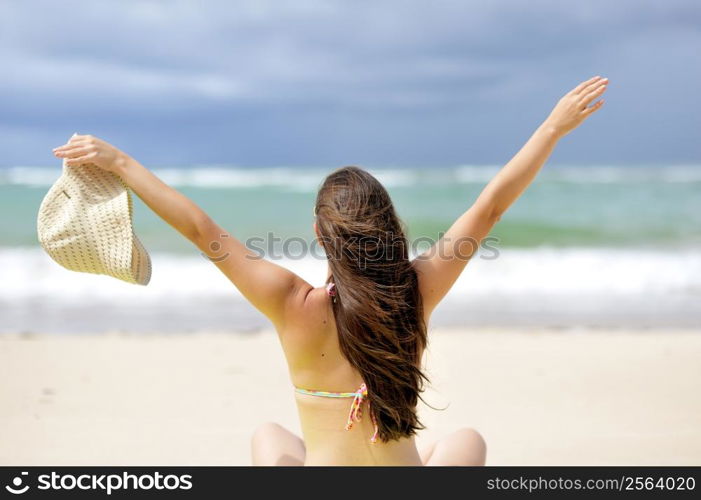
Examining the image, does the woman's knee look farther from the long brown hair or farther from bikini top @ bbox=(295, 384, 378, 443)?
the long brown hair

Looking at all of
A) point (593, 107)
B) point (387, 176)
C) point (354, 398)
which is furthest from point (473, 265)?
point (387, 176)

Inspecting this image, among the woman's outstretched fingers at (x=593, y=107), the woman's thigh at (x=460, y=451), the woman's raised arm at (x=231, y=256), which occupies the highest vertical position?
the woman's outstretched fingers at (x=593, y=107)

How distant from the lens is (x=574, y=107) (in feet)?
8.71

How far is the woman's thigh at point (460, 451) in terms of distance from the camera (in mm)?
2662

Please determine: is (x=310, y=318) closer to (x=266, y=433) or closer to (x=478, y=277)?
(x=266, y=433)

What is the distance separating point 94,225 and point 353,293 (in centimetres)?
98

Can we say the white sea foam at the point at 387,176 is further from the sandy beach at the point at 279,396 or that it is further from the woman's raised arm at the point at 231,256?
the woman's raised arm at the point at 231,256

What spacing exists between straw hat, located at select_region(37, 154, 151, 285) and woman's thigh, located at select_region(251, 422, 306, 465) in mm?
727

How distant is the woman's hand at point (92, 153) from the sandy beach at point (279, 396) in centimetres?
231

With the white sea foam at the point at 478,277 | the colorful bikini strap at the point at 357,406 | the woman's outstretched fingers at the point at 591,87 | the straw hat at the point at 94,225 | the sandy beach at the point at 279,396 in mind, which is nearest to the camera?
the colorful bikini strap at the point at 357,406

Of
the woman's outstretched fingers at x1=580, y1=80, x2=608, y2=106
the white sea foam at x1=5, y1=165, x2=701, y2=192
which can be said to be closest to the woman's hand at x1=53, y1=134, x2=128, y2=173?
the woman's outstretched fingers at x1=580, y1=80, x2=608, y2=106

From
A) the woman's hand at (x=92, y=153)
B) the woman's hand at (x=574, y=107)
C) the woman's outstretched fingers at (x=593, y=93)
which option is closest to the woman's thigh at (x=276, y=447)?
the woman's hand at (x=92, y=153)

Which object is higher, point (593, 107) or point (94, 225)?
point (593, 107)
